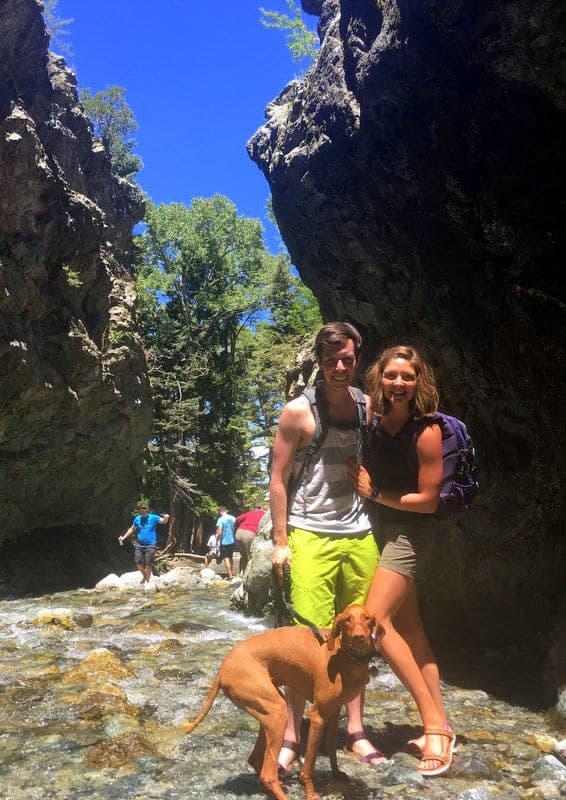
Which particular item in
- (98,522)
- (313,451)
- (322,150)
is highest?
(322,150)

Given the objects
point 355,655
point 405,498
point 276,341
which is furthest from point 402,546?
point 276,341

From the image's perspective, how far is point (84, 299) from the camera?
18.2m

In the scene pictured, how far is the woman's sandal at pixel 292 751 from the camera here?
9.90 feet

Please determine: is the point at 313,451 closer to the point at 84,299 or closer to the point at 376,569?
the point at 376,569

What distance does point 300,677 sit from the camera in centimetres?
288

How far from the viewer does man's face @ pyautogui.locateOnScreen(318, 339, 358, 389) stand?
10.9 feet

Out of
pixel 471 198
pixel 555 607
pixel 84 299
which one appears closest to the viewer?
pixel 555 607

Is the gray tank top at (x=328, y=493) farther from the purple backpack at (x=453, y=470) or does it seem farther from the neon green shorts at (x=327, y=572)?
the purple backpack at (x=453, y=470)

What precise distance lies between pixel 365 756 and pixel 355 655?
923 mm

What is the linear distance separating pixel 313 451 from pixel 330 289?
20.9 ft

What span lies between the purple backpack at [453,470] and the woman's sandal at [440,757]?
1194 mm

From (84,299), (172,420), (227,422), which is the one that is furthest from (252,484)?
(84,299)

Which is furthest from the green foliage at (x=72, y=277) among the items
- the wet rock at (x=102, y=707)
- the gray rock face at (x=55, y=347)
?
the wet rock at (x=102, y=707)

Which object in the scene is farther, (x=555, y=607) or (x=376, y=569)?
(x=555, y=607)
